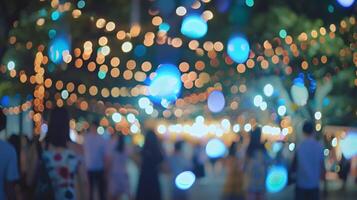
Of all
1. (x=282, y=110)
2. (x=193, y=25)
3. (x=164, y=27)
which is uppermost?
(x=164, y=27)

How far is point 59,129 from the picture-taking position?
25.0ft

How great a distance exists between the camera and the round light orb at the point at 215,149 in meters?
34.5

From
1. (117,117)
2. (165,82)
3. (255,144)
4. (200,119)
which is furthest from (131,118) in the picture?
(255,144)

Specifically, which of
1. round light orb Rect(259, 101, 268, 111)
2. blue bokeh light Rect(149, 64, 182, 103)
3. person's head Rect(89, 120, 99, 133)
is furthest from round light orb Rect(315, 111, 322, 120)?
person's head Rect(89, 120, 99, 133)

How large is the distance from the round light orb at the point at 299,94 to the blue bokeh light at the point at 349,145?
365 cm

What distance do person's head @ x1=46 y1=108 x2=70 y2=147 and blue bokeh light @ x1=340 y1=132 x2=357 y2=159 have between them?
875 inches

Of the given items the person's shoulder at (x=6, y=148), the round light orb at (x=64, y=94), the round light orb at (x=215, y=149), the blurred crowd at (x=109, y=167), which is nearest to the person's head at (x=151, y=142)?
the blurred crowd at (x=109, y=167)

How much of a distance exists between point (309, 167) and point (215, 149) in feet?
80.4

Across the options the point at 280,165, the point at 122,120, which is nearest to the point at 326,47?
Result: the point at 280,165

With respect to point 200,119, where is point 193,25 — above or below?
above

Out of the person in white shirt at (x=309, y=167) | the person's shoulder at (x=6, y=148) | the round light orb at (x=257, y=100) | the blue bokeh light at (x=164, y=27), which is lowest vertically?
the person in white shirt at (x=309, y=167)

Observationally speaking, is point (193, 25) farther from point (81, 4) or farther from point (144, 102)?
point (144, 102)

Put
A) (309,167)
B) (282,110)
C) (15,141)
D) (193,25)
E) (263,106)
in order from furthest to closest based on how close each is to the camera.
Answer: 1. (263,106)
2. (282,110)
3. (193,25)
4. (15,141)
5. (309,167)

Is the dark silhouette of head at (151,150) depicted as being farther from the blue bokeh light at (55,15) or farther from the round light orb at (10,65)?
the round light orb at (10,65)
